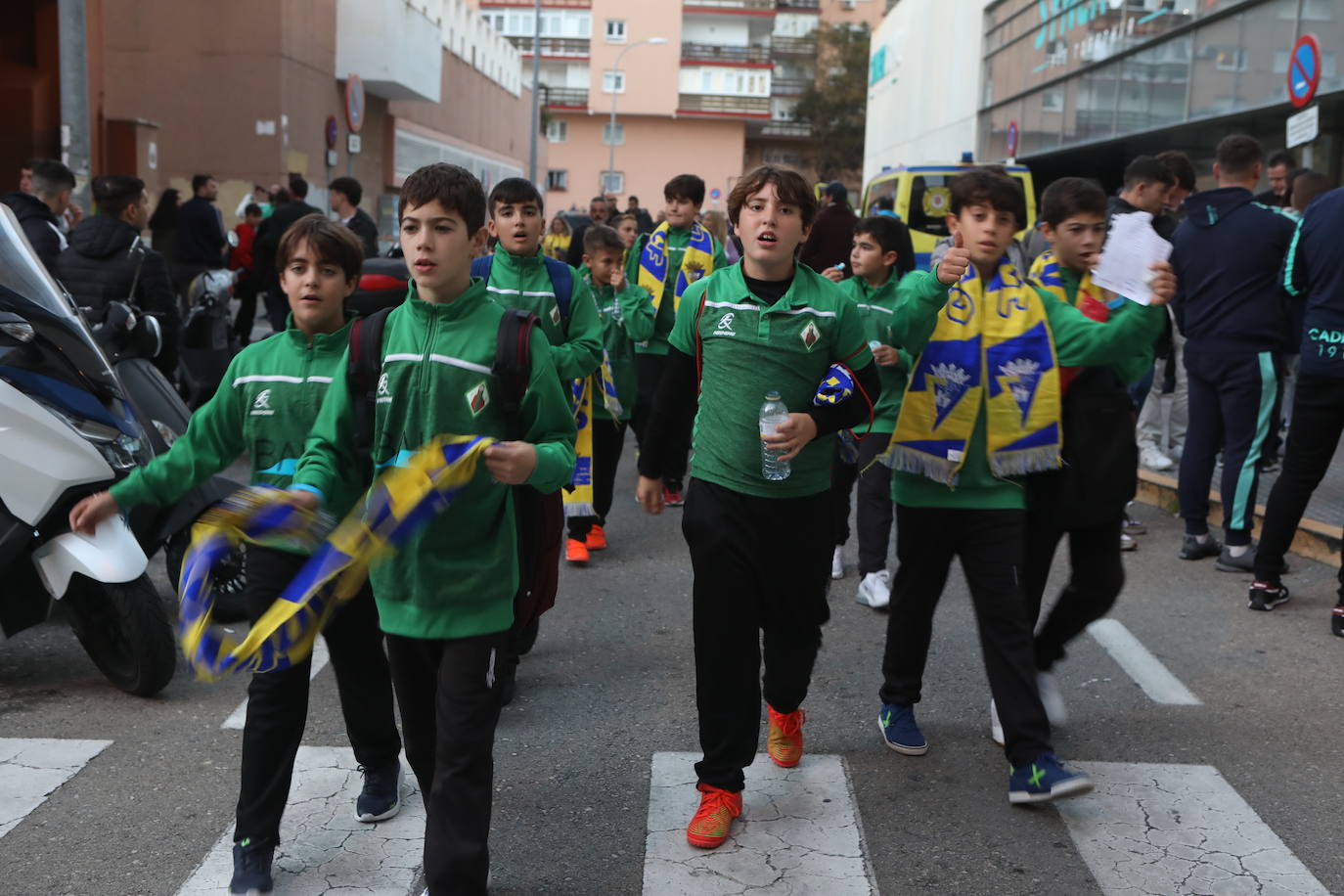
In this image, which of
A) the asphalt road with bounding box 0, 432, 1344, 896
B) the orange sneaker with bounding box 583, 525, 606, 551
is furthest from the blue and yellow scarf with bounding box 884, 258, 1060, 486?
the orange sneaker with bounding box 583, 525, 606, 551

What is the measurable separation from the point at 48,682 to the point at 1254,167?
617 centimetres

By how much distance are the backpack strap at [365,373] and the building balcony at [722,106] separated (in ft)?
248

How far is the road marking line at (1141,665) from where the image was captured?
17.8 feet

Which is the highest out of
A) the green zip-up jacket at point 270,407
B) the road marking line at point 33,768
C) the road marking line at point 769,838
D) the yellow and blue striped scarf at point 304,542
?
the green zip-up jacket at point 270,407

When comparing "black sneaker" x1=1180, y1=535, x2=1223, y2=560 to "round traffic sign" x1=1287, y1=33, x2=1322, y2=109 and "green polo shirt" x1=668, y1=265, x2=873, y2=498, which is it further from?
"green polo shirt" x1=668, y1=265, x2=873, y2=498

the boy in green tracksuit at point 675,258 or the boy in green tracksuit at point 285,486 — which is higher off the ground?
the boy in green tracksuit at point 675,258

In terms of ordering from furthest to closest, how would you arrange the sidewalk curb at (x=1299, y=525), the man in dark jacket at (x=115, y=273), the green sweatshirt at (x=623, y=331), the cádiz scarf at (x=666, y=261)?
the cádiz scarf at (x=666, y=261)
the man in dark jacket at (x=115, y=273)
the green sweatshirt at (x=623, y=331)
the sidewalk curb at (x=1299, y=525)

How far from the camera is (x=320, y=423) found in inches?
139

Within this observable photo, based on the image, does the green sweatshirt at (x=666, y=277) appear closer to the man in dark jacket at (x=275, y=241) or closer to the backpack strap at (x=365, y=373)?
the man in dark jacket at (x=275, y=241)

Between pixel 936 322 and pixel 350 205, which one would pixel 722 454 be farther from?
pixel 350 205

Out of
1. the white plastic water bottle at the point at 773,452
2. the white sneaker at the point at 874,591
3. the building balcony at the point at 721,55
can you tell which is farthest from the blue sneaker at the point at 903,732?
the building balcony at the point at 721,55

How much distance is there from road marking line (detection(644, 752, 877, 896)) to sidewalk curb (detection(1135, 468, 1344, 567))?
3.79m

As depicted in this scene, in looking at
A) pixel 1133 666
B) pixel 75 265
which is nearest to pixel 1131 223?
pixel 1133 666

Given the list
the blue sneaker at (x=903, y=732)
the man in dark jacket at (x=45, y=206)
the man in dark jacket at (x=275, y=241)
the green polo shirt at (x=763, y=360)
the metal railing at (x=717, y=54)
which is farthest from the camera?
the metal railing at (x=717, y=54)
